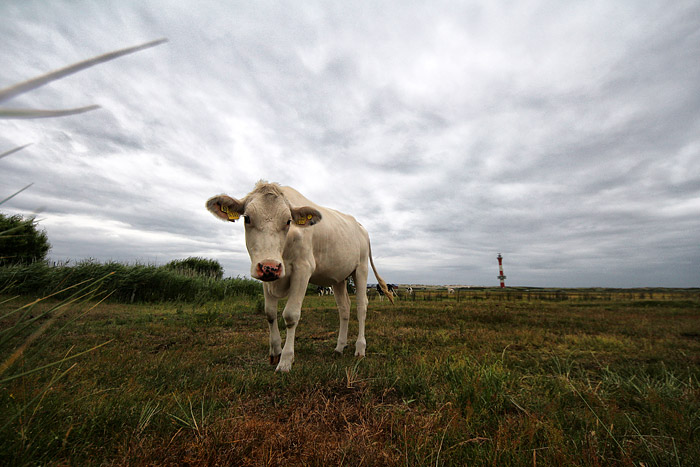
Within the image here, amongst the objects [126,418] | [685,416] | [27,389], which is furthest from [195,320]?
A: [685,416]

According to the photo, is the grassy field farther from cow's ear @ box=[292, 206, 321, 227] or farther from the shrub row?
the shrub row

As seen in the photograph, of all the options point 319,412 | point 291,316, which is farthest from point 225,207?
point 319,412

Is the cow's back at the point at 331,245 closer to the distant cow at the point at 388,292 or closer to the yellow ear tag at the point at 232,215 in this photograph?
the yellow ear tag at the point at 232,215

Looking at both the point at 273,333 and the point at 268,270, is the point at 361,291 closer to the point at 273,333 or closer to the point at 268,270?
the point at 273,333

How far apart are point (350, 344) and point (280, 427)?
3961mm

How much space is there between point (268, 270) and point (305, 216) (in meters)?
1.08

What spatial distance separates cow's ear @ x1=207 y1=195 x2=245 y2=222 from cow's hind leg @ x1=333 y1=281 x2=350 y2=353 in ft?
8.20

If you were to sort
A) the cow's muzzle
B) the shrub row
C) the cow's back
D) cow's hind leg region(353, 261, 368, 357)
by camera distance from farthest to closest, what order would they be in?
1. the shrub row
2. cow's hind leg region(353, 261, 368, 357)
3. the cow's back
4. the cow's muzzle

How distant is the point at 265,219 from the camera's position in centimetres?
368

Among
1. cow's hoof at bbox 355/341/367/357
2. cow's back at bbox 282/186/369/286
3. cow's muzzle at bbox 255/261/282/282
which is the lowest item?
cow's hoof at bbox 355/341/367/357

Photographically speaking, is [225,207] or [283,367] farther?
[225,207]

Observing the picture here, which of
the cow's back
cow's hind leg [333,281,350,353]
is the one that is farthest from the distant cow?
the cow's back

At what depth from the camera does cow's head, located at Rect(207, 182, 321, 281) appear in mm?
3395

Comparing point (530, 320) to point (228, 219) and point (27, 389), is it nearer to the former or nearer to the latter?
point (228, 219)
